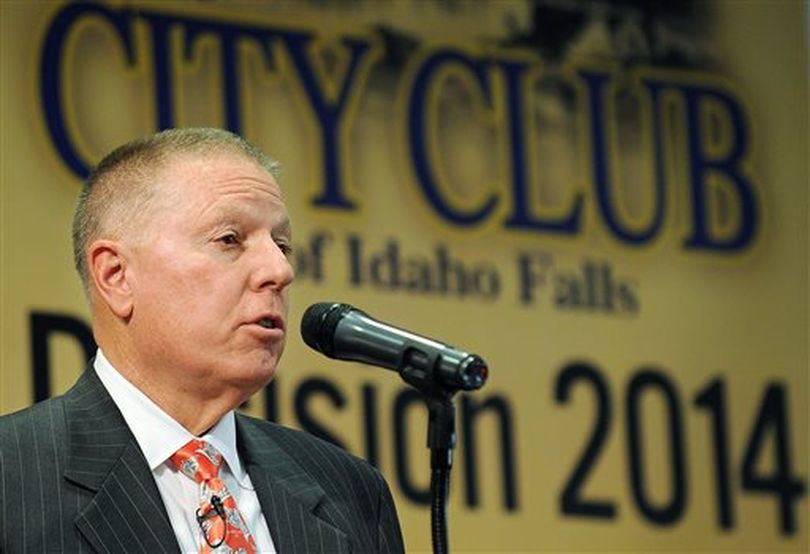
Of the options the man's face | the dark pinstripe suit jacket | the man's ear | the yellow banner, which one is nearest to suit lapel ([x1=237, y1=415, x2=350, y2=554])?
the dark pinstripe suit jacket

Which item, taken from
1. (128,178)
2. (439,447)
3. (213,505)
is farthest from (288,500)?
(128,178)

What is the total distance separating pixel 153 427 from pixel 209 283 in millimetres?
223

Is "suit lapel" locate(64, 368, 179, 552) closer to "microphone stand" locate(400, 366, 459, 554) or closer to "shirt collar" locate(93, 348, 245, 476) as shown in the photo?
"shirt collar" locate(93, 348, 245, 476)

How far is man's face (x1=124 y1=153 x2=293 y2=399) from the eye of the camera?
2.74m

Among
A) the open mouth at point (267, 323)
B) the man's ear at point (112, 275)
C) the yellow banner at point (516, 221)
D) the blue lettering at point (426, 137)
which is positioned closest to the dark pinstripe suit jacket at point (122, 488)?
the man's ear at point (112, 275)

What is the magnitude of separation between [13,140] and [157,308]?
175cm

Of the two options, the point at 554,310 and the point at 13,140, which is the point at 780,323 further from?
the point at 13,140

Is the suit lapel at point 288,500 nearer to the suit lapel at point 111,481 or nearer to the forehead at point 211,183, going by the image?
the suit lapel at point 111,481

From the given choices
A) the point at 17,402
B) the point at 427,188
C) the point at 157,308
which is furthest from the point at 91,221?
the point at 427,188

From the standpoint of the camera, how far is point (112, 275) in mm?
2830

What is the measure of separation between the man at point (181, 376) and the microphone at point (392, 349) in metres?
0.17

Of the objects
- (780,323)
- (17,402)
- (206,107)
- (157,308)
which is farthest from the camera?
(780,323)

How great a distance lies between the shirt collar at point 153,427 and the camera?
272 cm

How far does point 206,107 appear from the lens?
4.71 metres
